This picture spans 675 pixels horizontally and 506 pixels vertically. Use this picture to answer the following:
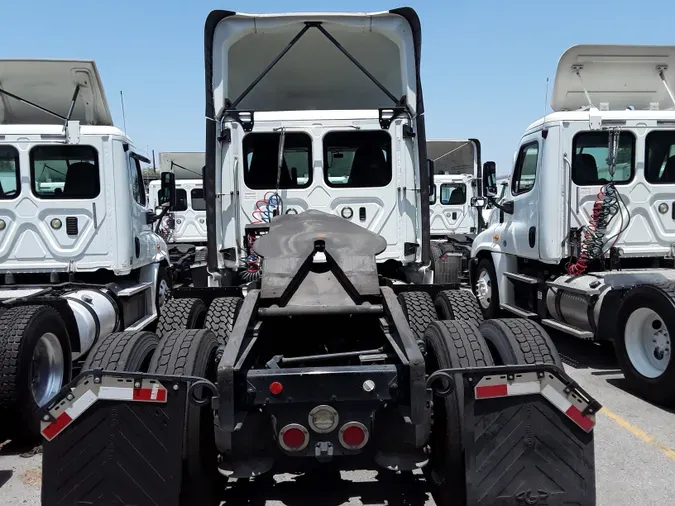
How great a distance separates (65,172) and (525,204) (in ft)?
19.0

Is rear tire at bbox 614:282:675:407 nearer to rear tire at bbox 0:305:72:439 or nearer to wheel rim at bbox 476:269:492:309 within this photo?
wheel rim at bbox 476:269:492:309

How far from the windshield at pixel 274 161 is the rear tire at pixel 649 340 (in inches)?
140

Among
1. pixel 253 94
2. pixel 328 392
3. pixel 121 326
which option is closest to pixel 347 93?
pixel 253 94

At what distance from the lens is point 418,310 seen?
16.8ft

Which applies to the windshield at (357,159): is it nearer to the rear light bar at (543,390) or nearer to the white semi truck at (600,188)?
the white semi truck at (600,188)

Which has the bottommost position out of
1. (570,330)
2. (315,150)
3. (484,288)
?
(570,330)

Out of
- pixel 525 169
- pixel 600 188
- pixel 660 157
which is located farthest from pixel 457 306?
pixel 660 157

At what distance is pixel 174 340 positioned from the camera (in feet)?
11.2

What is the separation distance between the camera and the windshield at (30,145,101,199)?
21.7ft

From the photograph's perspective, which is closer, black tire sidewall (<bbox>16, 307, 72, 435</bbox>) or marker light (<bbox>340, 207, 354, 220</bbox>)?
black tire sidewall (<bbox>16, 307, 72, 435</bbox>)

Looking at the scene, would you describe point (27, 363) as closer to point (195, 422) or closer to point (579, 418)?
point (195, 422)

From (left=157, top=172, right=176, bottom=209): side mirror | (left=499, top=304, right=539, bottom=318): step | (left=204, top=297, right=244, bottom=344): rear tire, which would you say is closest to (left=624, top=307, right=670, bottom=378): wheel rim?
(left=499, top=304, right=539, bottom=318): step

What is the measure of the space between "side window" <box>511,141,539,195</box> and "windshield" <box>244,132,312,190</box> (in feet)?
10.1

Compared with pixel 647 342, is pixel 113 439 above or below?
above
